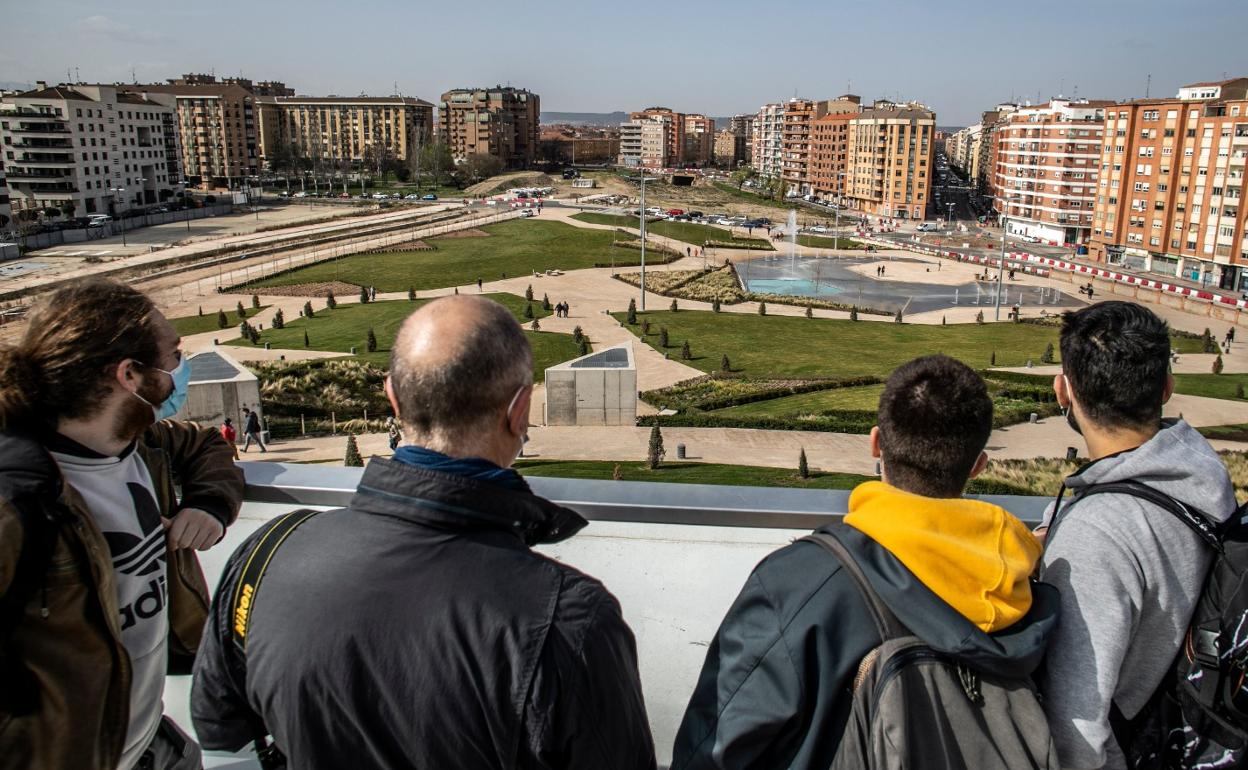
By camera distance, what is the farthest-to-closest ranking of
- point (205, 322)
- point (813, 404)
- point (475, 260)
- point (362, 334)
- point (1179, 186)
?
point (1179, 186)
point (475, 260)
point (205, 322)
point (362, 334)
point (813, 404)

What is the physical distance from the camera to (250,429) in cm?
1761

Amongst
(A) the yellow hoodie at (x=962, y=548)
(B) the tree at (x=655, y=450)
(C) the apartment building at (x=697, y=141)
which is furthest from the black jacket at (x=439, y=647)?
(C) the apartment building at (x=697, y=141)

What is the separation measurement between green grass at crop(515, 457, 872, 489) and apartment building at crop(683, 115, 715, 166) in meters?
145

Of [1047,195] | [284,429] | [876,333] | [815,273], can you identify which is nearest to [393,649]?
[284,429]

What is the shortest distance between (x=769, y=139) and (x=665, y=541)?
128m

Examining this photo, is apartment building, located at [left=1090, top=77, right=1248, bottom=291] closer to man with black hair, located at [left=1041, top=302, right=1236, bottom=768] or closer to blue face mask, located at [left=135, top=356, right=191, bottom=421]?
man with black hair, located at [left=1041, top=302, right=1236, bottom=768]

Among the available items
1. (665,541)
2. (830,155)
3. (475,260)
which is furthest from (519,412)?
(830,155)

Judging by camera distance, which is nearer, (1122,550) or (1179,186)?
(1122,550)

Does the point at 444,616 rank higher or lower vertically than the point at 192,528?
higher

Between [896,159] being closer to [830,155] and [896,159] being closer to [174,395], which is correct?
[830,155]

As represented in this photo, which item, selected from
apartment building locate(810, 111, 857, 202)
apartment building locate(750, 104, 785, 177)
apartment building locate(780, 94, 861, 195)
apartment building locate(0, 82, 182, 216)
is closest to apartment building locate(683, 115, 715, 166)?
apartment building locate(750, 104, 785, 177)

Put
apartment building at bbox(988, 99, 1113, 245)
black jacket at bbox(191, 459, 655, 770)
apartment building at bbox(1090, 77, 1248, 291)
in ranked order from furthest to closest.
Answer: apartment building at bbox(988, 99, 1113, 245), apartment building at bbox(1090, 77, 1248, 291), black jacket at bbox(191, 459, 655, 770)

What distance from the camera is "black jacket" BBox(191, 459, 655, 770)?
4.89ft

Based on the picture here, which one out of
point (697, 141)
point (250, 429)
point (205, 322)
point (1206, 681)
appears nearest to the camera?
point (1206, 681)
